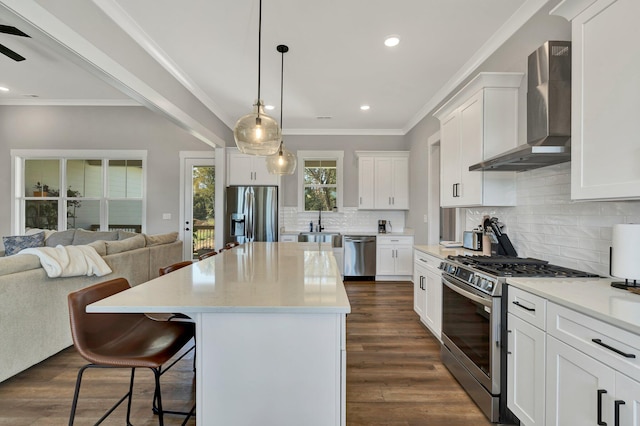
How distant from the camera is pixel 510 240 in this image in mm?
2633

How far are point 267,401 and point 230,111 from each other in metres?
4.71

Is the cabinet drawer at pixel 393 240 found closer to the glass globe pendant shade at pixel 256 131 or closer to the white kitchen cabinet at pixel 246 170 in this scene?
the white kitchen cabinet at pixel 246 170

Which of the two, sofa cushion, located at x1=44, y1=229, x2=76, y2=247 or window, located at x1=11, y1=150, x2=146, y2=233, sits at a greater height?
window, located at x1=11, y1=150, x2=146, y2=233

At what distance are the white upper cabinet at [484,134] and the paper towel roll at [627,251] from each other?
1173 mm

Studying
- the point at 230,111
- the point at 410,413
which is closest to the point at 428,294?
the point at 410,413

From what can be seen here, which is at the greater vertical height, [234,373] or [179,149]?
[179,149]

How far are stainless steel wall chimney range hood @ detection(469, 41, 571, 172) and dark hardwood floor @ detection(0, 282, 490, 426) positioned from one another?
5.52 feet

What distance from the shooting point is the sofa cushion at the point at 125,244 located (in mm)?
3330

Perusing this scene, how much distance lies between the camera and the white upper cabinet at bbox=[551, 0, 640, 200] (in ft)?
4.33

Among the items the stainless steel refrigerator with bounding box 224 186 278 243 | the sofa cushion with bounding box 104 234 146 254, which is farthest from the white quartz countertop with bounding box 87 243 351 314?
the stainless steel refrigerator with bounding box 224 186 278 243

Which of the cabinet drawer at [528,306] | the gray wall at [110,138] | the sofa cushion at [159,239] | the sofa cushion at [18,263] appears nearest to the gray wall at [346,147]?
the gray wall at [110,138]

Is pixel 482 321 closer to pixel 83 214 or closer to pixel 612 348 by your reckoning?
pixel 612 348

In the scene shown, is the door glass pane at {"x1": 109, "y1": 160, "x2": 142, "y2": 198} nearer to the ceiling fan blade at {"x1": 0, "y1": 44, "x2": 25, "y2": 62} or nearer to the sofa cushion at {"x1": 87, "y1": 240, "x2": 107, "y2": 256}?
the ceiling fan blade at {"x1": 0, "y1": 44, "x2": 25, "y2": 62}

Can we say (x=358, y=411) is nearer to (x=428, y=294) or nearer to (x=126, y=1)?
(x=428, y=294)
